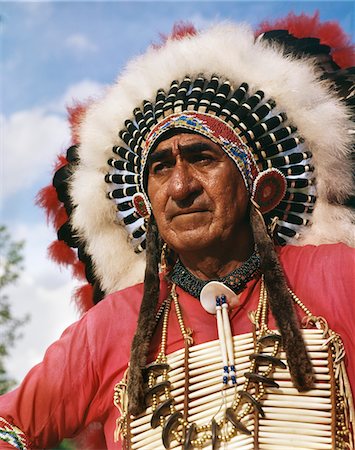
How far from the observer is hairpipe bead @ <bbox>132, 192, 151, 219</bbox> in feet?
10.6

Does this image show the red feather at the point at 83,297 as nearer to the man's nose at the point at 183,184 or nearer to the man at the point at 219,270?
the man at the point at 219,270

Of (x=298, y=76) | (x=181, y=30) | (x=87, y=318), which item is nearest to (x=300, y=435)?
(x=87, y=318)

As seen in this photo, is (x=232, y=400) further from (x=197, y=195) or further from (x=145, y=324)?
(x=197, y=195)

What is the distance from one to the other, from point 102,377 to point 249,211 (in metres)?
1.02

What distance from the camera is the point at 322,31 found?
3.46 m

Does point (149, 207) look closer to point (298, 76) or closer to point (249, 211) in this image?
point (249, 211)

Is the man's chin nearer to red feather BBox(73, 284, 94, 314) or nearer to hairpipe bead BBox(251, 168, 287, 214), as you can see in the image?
hairpipe bead BBox(251, 168, 287, 214)

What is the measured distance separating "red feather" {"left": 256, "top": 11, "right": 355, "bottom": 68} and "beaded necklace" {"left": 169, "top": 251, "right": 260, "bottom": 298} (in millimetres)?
1201

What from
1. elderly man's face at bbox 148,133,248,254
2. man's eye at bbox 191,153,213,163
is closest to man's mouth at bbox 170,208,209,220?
elderly man's face at bbox 148,133,248,254

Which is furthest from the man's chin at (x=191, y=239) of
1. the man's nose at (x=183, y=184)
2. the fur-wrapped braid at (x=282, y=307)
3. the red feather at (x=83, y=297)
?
the red feather at (x=83, y=297)

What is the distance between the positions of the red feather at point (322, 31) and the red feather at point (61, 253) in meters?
1.59

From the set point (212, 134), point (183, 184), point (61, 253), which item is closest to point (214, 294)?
point (183, 184)

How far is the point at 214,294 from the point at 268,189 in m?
0.59

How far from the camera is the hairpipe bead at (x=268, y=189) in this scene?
3031 mm
